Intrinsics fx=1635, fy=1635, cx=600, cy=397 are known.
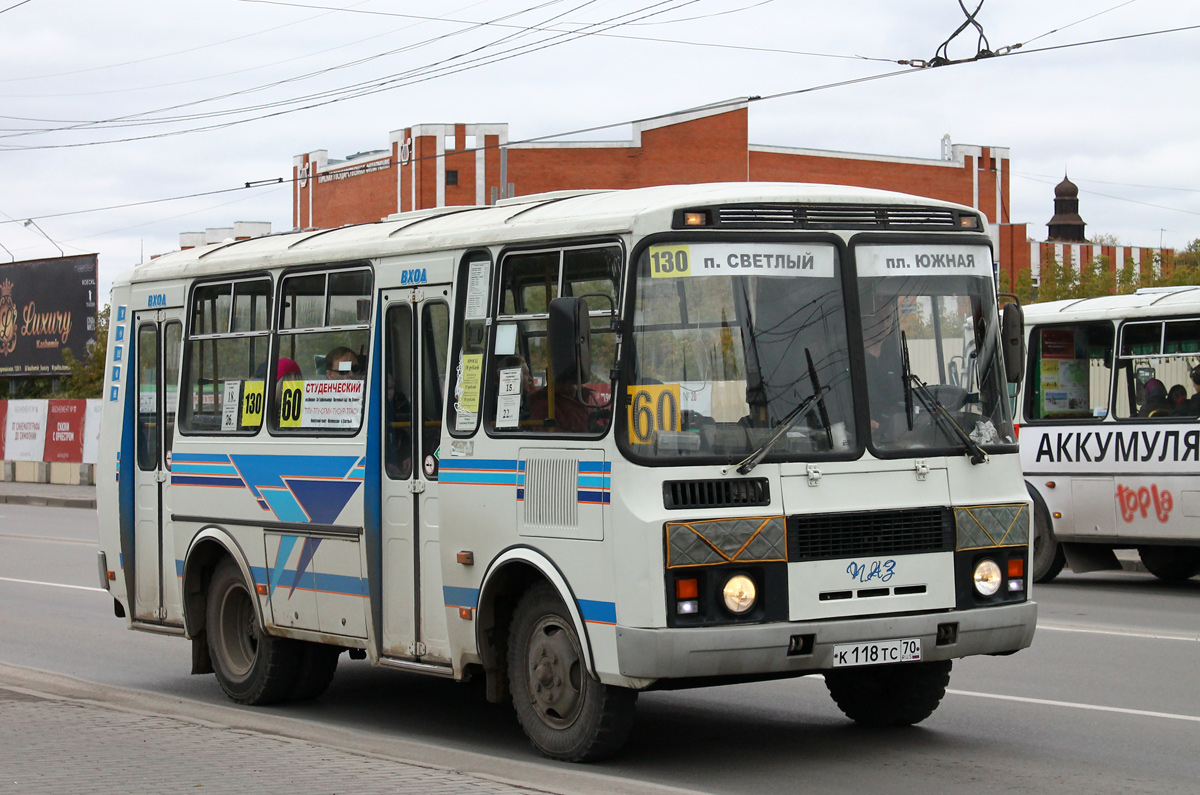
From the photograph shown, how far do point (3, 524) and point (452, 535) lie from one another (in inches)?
877

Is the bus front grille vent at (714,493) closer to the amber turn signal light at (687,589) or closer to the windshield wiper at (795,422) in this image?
the windshield wiper at (795,422)

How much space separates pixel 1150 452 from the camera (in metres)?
16.1

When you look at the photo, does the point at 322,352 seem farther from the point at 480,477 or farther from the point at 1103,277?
the point at 1103,277

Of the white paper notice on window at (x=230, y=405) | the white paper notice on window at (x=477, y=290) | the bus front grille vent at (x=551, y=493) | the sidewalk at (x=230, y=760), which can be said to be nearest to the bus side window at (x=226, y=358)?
the white paper notice on window at (x=230, y=405)

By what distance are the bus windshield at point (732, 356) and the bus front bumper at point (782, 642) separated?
80cm

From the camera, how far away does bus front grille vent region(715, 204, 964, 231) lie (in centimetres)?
779

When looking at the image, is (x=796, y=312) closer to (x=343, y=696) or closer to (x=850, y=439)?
(x=850, y=439)

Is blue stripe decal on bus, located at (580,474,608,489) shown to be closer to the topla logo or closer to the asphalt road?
the asphalt road

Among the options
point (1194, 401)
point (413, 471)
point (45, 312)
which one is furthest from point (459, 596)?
point (45, 312)

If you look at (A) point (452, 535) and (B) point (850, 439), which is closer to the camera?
(B) point (850, 439)

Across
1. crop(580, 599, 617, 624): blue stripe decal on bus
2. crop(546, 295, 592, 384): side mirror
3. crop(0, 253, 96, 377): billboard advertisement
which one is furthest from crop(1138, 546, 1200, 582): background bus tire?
crop(0, 253, 96, 377): billboard advertisement

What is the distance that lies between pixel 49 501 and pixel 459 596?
2950cm

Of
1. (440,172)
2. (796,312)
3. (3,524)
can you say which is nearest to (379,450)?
(796,312)

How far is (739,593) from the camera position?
744cm
